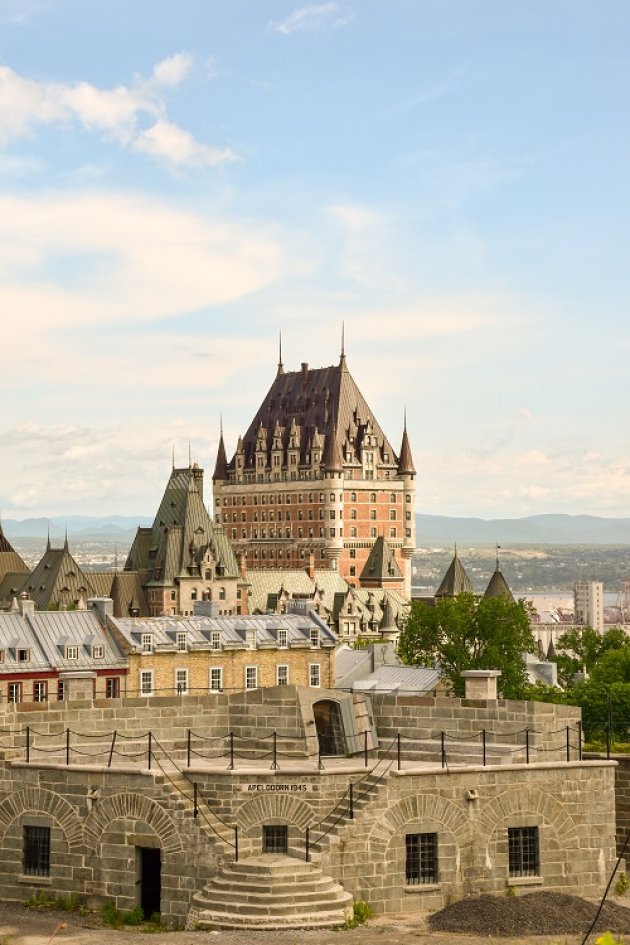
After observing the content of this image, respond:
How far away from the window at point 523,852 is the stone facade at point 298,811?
0.32ft

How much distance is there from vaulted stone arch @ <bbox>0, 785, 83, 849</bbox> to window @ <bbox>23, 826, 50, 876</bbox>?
0.43 m

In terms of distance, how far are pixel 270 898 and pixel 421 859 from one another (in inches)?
164

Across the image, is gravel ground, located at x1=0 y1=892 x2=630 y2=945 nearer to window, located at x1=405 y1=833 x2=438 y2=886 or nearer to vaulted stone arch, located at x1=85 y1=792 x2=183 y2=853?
window, located at x1=405 y1=833 x2=438 y2=886

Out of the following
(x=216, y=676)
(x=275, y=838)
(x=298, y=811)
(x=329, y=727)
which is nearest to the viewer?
(x=298, y=811)

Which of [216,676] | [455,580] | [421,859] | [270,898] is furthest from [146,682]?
[455,580]

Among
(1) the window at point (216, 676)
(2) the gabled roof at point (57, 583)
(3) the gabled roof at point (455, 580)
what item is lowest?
(1) the window at point (216, 676)

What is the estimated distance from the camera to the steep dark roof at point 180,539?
456 ft

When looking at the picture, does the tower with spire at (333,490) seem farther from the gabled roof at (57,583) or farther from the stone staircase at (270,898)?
the stone staircase at (270,898)

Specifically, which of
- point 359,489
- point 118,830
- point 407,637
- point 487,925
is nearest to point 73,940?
point 118,830

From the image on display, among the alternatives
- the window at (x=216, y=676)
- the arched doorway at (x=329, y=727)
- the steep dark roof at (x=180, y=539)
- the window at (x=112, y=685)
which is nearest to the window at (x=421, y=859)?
the arched doorway at (x=329, y=727)

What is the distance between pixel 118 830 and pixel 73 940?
136 inches

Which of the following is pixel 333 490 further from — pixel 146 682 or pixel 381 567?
pixel 146 682

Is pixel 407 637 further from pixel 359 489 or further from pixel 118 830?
pixel 359 489

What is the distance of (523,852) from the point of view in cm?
3631
